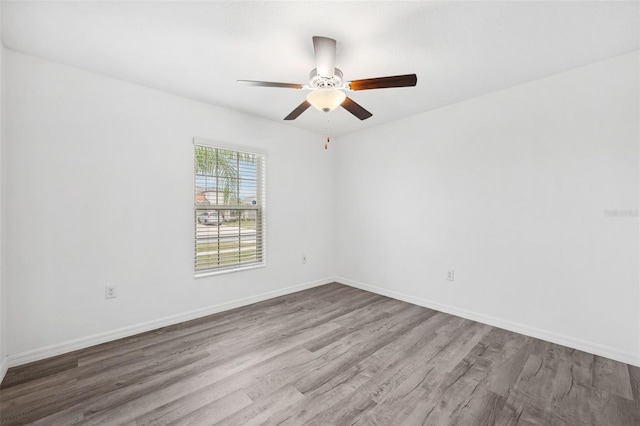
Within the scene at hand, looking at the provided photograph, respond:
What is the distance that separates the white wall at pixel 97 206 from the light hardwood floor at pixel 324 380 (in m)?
0.31

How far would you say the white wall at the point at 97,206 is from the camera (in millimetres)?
2232

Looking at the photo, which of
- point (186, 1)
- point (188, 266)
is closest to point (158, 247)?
point (188, 266)

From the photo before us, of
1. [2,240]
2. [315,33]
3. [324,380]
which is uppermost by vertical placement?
[315,33]

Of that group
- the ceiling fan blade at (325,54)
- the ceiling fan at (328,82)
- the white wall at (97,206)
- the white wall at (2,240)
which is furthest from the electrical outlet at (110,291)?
the ceiling fan blade at (325,54)

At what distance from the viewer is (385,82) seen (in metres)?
1.96

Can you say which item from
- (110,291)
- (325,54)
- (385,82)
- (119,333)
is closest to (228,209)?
(110,291)

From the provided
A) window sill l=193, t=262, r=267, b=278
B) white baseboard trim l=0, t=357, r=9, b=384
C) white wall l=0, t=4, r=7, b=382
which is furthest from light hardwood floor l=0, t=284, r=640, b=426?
window sill l=193, t=262, r=267, b=278

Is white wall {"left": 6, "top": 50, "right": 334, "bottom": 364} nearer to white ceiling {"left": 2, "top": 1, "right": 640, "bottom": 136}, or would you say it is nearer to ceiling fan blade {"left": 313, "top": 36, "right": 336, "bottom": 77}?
white ceiling {"left": 2, "top": 1, "right": 640, "bottom": 136}

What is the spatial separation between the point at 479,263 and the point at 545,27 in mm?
2221

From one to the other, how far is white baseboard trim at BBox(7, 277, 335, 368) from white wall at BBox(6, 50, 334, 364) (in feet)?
0.04

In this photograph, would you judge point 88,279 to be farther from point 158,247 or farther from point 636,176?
point 636,176

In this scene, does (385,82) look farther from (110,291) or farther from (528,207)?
(110,291)

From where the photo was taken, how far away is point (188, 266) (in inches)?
123

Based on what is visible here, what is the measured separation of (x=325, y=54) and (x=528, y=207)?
2459mm
